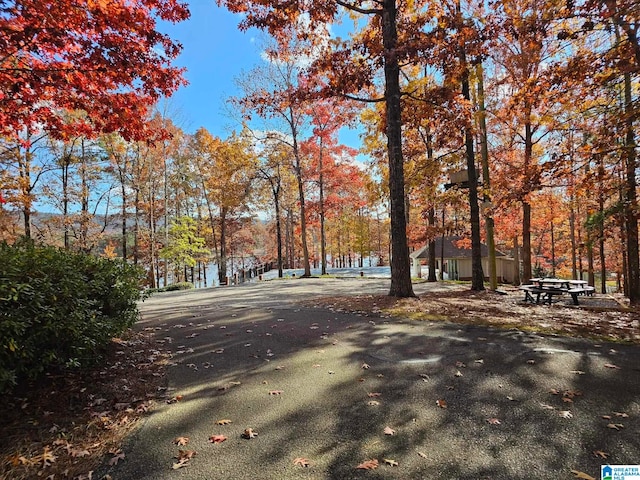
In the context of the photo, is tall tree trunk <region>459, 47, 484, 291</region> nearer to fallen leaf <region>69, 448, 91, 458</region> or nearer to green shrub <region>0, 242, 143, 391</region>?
green shrub <region>0, 242, 143, 391</region>

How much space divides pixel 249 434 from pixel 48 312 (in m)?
2.01

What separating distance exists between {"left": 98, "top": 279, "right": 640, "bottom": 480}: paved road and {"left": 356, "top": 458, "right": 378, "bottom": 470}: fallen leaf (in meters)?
0.04

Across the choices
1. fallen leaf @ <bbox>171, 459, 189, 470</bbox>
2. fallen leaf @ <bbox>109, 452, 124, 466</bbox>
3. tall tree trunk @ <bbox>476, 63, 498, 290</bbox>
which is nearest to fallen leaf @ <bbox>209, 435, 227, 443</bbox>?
fallen leaf @ <bbox>171, 459, 189, 470</bbox>

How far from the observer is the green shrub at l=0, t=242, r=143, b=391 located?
2.66 metres

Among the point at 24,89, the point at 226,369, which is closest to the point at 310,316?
the point at 226,369

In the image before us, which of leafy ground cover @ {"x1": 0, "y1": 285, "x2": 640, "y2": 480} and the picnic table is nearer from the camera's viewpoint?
leafy ground cover @ {"x1": 0, "y1": 285, "x2": 640, "y2": 480}

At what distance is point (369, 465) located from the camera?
2352 millimetres

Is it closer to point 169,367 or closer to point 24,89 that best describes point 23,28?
point 24,89

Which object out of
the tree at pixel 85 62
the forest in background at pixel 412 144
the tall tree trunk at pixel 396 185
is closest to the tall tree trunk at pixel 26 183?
the forest in background at pixel 412 144

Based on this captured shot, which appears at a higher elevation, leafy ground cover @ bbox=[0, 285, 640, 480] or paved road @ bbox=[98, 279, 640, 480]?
leafy ground cover @ bbox=[0, 285, 640, 480]

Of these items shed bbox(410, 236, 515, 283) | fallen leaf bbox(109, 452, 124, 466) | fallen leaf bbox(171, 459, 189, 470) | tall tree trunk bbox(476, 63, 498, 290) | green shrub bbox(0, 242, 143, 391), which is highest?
tall tree trunk bbox(476, 63, 498, 290)

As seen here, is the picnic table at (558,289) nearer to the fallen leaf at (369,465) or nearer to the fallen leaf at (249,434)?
the fallen leaf at (369,465)

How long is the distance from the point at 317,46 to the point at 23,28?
7324 millimetres

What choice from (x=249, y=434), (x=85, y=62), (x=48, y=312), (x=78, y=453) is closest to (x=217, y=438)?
(x=249, y=434)
